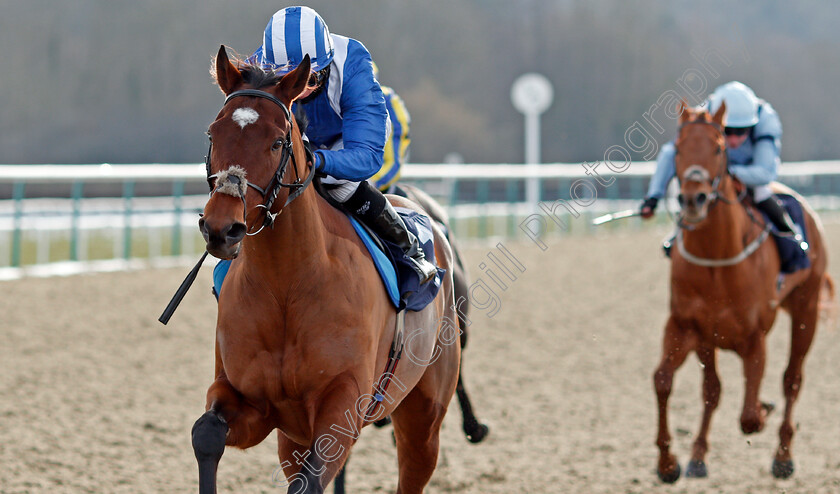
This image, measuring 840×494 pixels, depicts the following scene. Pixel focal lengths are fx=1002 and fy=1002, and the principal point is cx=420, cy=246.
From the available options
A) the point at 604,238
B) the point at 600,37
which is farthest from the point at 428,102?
the point at 604,238

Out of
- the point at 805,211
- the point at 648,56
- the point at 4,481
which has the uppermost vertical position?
the point at 648,56

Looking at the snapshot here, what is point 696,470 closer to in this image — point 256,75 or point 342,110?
point 342,110

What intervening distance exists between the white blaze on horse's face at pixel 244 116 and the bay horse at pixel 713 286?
306 centimetres

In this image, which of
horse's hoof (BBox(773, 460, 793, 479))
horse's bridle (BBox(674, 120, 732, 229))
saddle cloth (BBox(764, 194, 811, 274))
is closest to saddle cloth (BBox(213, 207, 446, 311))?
horse's bridle (BBox(674, 120, 732, 229))

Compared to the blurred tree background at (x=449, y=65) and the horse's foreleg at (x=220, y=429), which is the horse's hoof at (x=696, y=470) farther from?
the blurred tree background at (x=449, y=65)

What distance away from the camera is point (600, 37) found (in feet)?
128

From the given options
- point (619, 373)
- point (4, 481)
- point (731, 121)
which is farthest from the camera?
point (619, 373)

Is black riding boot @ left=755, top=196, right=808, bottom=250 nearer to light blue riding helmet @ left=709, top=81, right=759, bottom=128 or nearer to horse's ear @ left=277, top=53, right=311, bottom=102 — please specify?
light blue riding helmet @ left=709, top=81, right=759, bottom=128

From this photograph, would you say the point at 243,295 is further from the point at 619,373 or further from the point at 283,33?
the point at 619,373

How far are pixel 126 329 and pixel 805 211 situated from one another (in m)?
5.08

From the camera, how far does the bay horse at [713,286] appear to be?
512cm

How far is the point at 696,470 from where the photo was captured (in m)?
5.20

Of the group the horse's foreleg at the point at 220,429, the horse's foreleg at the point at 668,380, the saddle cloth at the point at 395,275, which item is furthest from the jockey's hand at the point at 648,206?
the horse's foreleg at the point at 220,429

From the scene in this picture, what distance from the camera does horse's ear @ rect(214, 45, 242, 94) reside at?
271 cm
